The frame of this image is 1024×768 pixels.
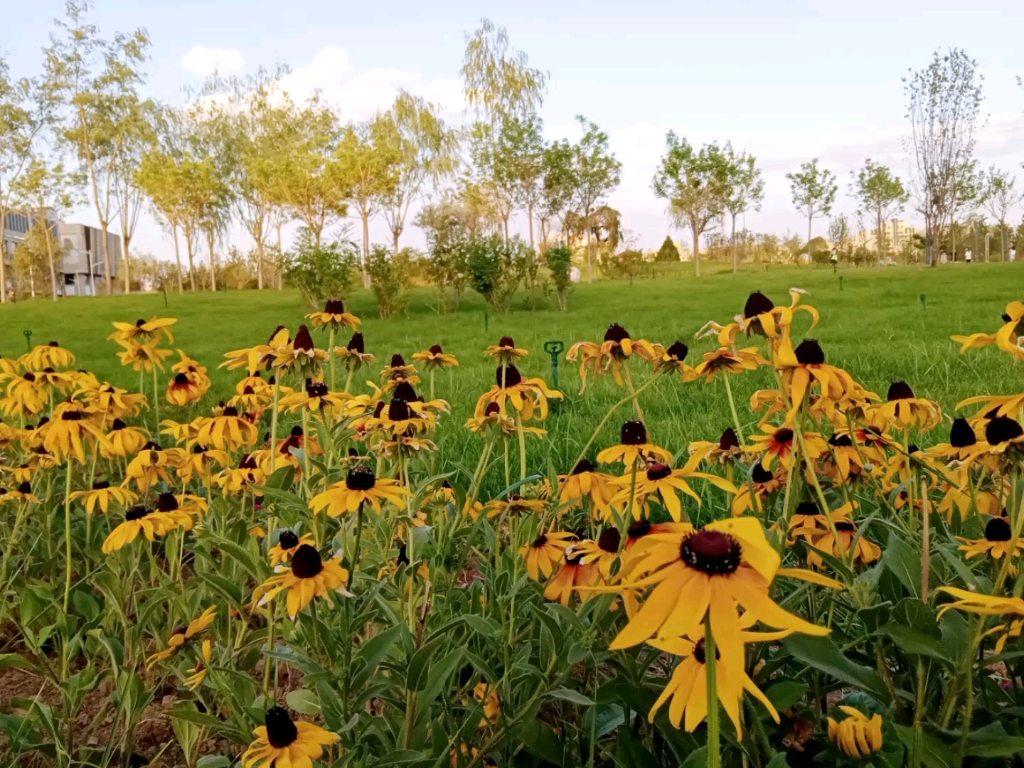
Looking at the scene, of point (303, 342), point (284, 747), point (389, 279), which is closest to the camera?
point (284, 747)

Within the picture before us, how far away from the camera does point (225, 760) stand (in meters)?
1.15

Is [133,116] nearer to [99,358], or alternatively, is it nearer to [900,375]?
[99,358]

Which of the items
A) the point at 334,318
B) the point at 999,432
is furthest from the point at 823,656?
the point at 334,318

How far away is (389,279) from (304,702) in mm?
12233

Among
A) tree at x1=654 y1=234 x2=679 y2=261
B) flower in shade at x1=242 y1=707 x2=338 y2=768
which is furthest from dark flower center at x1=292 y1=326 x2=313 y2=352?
tree at x1=654 y1=234 x2=679 y2=261

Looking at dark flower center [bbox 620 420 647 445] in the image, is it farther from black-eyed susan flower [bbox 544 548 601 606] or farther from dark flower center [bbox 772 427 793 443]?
dark flower center [bbox 772 427 793 443]

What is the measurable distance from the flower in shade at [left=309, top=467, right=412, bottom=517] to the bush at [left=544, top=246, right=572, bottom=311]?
12173mm

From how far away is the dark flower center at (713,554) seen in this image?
1.79ft

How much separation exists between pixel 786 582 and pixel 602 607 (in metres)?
0.76

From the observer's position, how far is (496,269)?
13516 mm

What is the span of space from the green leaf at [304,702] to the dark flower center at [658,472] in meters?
0.61

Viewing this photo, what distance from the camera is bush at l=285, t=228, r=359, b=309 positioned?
13.2 metres

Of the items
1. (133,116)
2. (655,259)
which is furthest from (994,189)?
(133,116)

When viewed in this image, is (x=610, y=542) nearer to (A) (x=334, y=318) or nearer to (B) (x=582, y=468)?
(B) (x=582, y=468)
